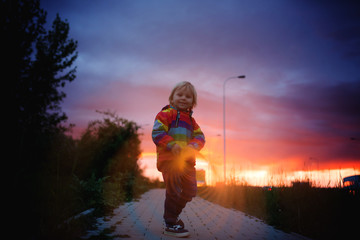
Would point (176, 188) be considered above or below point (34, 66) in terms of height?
below

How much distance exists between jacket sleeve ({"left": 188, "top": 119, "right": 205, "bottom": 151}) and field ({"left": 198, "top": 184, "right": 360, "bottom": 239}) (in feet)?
6.59

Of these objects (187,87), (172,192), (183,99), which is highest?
(187,87)

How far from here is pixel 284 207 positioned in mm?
5176

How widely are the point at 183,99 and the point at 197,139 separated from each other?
604mm

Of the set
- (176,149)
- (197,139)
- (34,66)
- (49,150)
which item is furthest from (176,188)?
(34,66)

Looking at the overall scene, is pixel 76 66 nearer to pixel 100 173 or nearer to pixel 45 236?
pixel 100 173

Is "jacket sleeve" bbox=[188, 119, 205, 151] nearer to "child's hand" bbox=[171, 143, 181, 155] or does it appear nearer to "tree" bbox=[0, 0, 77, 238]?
"child's hand" bbox=[171, 143, 181, 155]

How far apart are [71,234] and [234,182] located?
6934 millimetres

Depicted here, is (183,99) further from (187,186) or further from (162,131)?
(187,186)

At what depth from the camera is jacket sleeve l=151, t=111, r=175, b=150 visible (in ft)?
11.3

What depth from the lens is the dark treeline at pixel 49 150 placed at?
145 inches

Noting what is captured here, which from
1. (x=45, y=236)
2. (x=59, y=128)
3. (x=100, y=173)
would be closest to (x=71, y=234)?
(x=45, y=236)

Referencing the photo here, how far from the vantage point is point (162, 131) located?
140 inches

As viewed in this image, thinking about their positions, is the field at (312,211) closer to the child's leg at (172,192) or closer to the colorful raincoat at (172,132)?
the child's leg at (172,192)
